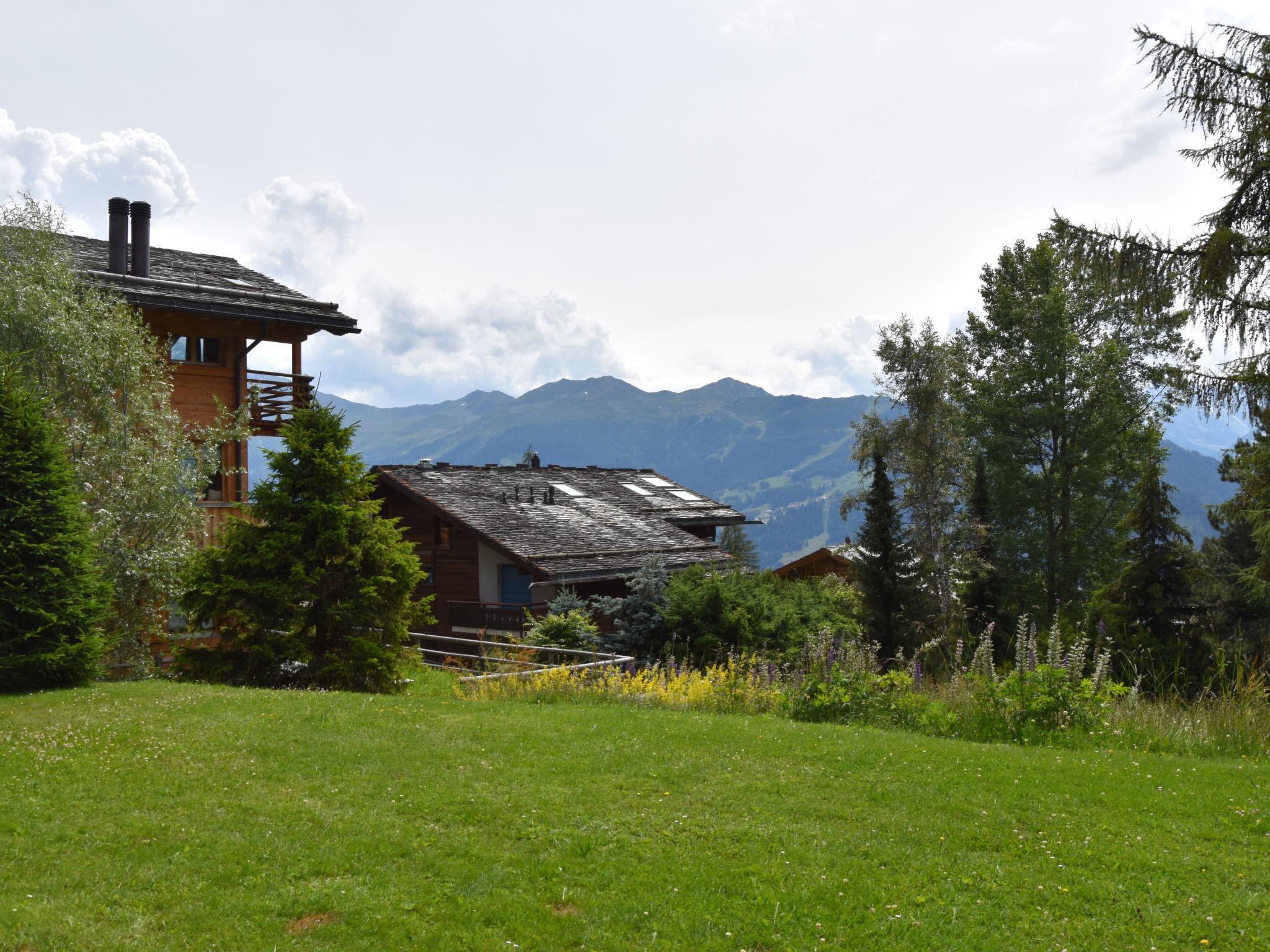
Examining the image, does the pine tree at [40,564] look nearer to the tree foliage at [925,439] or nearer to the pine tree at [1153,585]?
the pine tree at [1153,585]

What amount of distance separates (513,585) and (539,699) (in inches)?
652

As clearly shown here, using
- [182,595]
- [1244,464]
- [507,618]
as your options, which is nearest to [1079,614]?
[1244,464]

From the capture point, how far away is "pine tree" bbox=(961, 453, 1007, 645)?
31.9m

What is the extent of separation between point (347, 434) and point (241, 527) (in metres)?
2.49

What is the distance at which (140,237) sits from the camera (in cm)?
2539

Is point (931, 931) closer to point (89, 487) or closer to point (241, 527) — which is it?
point (241, 527)

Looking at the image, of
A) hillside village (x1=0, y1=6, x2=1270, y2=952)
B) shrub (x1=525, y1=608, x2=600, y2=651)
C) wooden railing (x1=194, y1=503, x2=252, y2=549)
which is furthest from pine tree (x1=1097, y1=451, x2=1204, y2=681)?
wooden railing (x1=194, y1=503, x2=252, y2=549)

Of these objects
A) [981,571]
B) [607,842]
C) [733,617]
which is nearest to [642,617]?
[733,617]

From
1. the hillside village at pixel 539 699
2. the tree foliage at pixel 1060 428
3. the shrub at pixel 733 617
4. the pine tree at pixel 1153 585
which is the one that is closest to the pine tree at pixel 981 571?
the hillside village at pixel 539 699

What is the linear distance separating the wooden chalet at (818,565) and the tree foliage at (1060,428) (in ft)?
24.2

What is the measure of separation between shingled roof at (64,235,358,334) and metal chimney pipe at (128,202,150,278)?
15.0 inches

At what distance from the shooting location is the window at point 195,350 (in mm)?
24312

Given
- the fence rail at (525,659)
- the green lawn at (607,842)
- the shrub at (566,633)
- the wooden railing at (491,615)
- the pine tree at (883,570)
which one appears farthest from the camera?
the wooden railing at (491,615)

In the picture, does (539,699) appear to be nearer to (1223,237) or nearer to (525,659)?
(525,659)
